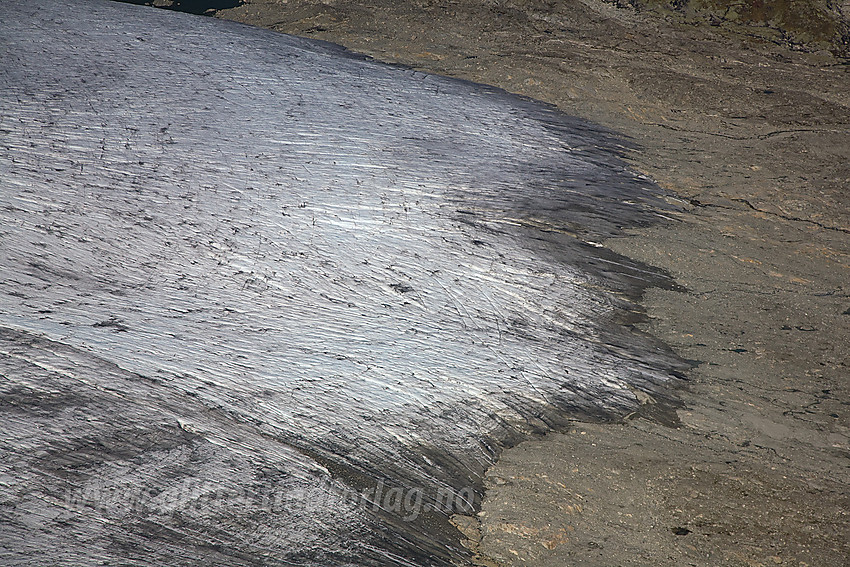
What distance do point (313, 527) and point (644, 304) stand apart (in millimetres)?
1221

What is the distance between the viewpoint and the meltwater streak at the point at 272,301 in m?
1.26

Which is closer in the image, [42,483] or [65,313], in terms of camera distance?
[42,483]

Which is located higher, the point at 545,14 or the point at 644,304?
the point at 545,14

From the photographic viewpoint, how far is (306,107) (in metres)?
2.38

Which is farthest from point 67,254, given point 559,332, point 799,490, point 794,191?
point 794,191

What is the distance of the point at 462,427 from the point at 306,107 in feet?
4.64

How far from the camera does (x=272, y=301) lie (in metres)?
1.69

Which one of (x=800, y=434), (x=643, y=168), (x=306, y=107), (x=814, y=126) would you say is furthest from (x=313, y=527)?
(x=814, y=126)

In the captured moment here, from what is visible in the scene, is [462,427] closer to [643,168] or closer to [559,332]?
[559,332]

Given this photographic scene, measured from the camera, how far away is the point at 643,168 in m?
2.63

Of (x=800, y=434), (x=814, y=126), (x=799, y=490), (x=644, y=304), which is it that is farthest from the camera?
(x=814, y=126)

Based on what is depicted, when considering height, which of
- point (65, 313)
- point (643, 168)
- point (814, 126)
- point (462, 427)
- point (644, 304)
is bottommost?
point (462, 427)

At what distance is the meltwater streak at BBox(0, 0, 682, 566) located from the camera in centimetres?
126

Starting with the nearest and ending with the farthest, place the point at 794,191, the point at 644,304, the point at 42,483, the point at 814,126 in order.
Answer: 1. the point at 42,483
2. the point at 644,304
3. the point at 794,191
4. the point at 814,126
